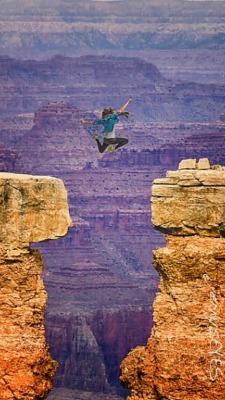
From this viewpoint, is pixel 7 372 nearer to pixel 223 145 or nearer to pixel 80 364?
pixel 80 364

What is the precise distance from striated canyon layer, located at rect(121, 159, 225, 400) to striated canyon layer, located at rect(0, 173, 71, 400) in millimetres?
1389

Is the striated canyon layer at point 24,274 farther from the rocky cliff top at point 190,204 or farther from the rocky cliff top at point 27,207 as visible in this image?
the rocky cliff top at point 190,204

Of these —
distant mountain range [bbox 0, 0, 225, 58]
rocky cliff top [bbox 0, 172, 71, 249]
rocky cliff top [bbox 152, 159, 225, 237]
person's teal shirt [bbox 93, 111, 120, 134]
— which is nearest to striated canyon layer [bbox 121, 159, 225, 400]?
rocky cliff top [bbox 152, 159, 225, 237]

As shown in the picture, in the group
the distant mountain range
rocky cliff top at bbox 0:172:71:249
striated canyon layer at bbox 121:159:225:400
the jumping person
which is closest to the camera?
rocky cliff top at bbox 0:172:71:249

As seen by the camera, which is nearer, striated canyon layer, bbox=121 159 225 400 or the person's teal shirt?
striated canyon layer, bbox=121 159 225 400

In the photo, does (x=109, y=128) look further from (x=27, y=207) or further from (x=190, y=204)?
(x=27, y=207)

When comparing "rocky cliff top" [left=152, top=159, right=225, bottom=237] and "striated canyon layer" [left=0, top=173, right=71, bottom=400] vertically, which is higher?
"rocky cliff top" [left=152, top=159, right=225, bottom=237]

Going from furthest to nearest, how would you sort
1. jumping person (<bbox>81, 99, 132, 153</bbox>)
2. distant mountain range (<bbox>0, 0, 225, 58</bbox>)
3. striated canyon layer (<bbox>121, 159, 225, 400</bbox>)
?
distant mountain range (<bbox>0, 0, 225, 58</bbox>) → jumping person (<bbox>81, 99, 132, 153</bbox>) → striated canyon layer (<bbox>121, 159, 225, 400</bbox>)

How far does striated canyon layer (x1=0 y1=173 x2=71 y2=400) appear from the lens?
33.2 m

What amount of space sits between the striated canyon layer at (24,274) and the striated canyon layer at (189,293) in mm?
1389

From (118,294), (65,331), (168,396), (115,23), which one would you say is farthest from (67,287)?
(168,396)

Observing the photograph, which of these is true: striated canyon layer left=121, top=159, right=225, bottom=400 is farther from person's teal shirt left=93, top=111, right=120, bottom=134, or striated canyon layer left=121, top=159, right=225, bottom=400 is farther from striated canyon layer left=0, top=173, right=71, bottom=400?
person's teal shirt left=93, top=111, right=120, bottom=134

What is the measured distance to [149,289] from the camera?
99.5m

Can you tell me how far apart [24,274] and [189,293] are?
2.23 m
